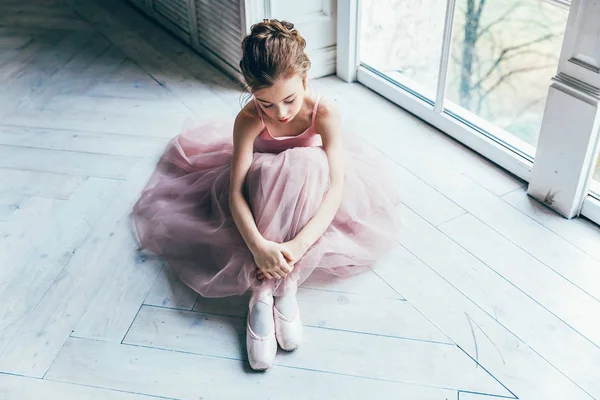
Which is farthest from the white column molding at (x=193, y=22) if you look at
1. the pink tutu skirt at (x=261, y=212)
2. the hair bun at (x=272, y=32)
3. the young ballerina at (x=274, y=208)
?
the hair bun at (x=272, y=32)

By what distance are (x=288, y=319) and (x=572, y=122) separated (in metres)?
0.82

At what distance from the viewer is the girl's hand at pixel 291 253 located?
1.37 meters

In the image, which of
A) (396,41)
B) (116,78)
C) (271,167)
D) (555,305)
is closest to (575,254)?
(555,305)

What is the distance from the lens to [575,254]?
1.53 metres

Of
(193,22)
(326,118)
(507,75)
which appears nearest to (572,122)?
(507,75)

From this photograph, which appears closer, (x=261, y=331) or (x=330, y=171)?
(x=261, y=331)

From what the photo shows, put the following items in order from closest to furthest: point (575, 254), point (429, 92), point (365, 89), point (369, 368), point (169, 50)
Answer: point (369, 368) < point (575, 254) < point (429, 92) < point (365, 89) < point (169, 50)

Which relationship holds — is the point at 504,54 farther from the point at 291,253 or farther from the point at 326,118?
the point at 291,253

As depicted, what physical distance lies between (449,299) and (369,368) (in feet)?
0.88

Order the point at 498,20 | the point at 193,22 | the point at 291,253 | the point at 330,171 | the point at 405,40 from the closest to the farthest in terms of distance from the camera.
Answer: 1. the point at 291,253
2. the point at 330,171
3. the point at 498,20
4. the point at 405,40
5. the point at 193,22

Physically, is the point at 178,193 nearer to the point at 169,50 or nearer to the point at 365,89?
the point at 365,89

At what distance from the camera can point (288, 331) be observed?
51.8 inches

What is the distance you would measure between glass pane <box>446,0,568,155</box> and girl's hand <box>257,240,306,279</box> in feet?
2.58

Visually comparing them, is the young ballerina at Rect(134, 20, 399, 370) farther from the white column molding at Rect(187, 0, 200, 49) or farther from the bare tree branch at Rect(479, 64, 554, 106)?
the white column molding at Rect(187, 0, 200, 49)
